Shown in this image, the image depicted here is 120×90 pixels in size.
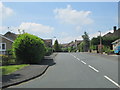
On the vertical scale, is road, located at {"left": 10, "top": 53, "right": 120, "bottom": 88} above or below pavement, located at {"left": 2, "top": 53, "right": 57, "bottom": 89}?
below

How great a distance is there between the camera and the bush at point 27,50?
1917 cm

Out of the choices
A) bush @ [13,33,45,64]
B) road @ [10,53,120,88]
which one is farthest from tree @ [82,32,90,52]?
road @ [10,53,120,88]

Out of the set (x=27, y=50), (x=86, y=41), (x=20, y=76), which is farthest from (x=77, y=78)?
(x=86, y=41)

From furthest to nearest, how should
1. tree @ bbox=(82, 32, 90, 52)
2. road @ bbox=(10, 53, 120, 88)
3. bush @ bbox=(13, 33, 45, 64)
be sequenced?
tree @ bbox=(82, 32, 90, 52) < bush @ bbox=(13, 33, 45, 64) < road @ bbox=(10, 53, 120, 88)

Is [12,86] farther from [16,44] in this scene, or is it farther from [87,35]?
[87,35]

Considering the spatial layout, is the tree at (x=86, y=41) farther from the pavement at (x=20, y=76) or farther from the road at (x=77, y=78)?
the pavement at (x=20, y=76)

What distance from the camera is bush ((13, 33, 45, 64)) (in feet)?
62.9

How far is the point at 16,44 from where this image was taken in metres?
19.6

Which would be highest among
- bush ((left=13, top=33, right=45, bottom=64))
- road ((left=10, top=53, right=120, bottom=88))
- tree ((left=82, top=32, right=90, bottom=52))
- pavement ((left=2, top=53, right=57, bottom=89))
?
tree ((left=82, top=32, right=90, bottom=52))

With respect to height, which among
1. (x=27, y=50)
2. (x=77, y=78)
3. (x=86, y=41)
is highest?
(x=86, y=41)

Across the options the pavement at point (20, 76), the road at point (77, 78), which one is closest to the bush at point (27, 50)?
the road at point (77, 78)

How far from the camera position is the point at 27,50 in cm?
1917

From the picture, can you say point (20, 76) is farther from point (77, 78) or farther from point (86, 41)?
point (86, 41)

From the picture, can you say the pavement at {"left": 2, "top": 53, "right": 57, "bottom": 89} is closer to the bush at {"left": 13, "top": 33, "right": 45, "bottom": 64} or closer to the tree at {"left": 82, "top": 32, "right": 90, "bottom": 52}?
the bush at {"left": 13, "top": 33, "right": 45, "bottom": 64}
